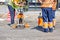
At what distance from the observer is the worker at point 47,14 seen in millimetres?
11180

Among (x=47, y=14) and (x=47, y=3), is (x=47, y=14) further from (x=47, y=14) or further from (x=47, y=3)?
(x=47, y=3)

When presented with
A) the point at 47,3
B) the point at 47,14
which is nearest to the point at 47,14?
the point at 47,14

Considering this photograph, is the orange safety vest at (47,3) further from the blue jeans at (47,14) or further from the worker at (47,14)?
the blue jeans at (47,14)

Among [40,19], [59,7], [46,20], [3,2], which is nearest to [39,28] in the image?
[40,19]

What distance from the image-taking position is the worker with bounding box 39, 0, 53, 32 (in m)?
11.2

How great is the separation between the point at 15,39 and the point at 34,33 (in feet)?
5.00

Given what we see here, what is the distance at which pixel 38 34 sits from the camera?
10.8 meters

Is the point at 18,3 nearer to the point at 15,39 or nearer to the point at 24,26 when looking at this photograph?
the point at 24,26

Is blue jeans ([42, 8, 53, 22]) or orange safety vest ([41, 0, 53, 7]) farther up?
orange safety vest ([41, 0, 53, 7])

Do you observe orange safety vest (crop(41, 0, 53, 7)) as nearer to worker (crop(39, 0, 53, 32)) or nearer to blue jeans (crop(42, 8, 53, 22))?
worker (crop(39, 0, 53, 32))

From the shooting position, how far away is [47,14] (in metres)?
11.3

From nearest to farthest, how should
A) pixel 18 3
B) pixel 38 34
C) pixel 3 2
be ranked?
pixel 38 34 < pixel 18 3 < pixel 3 2

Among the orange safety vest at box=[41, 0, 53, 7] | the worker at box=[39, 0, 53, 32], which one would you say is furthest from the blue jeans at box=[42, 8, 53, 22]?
the orange safety vest at box=[41, 0, 53, 7]

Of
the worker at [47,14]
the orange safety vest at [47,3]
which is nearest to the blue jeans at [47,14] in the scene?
the worker at [47,14]
